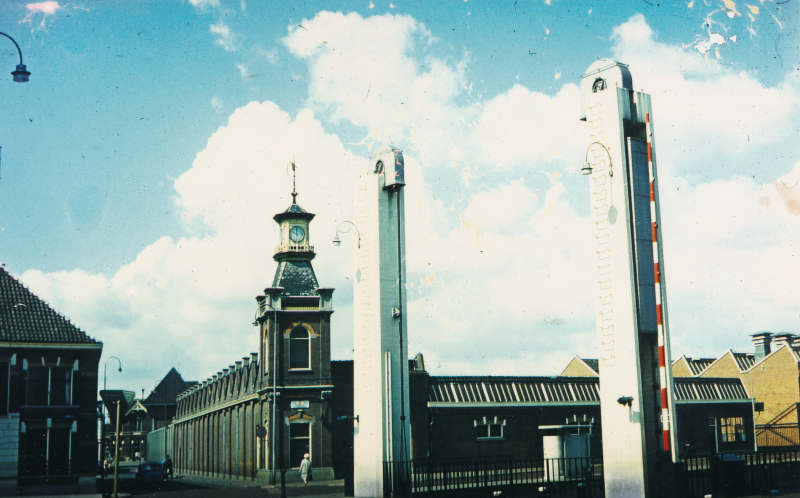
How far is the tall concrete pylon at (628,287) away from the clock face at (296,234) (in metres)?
30.1

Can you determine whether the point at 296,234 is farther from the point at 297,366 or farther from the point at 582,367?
the point at 582,367

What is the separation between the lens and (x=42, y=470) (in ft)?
125

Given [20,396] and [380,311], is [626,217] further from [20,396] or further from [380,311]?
[20,396]

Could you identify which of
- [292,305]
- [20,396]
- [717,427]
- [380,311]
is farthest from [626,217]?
[717,427]

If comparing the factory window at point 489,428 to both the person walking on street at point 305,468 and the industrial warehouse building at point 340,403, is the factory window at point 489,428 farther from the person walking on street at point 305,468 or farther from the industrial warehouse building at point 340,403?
the person walking on street at point 305,468

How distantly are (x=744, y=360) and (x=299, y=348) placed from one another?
3394 centimetres

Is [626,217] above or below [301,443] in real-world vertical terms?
above

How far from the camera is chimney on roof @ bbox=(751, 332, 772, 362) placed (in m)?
54.9

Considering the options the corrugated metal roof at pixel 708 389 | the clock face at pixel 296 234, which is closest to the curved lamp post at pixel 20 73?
the clock face at pixel 296 234

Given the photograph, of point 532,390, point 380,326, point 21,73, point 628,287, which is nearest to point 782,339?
point 532,390

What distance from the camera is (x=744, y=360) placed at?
57469 mm

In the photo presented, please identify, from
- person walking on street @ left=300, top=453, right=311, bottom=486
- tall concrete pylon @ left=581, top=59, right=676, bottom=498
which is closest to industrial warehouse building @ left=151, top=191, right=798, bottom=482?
person walking on street @ left=300, top=453, right=311, bottom=486

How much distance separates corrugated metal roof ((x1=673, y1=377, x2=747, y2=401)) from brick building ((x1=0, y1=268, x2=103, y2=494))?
34.1 metres

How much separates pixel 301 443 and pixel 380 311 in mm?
19422
